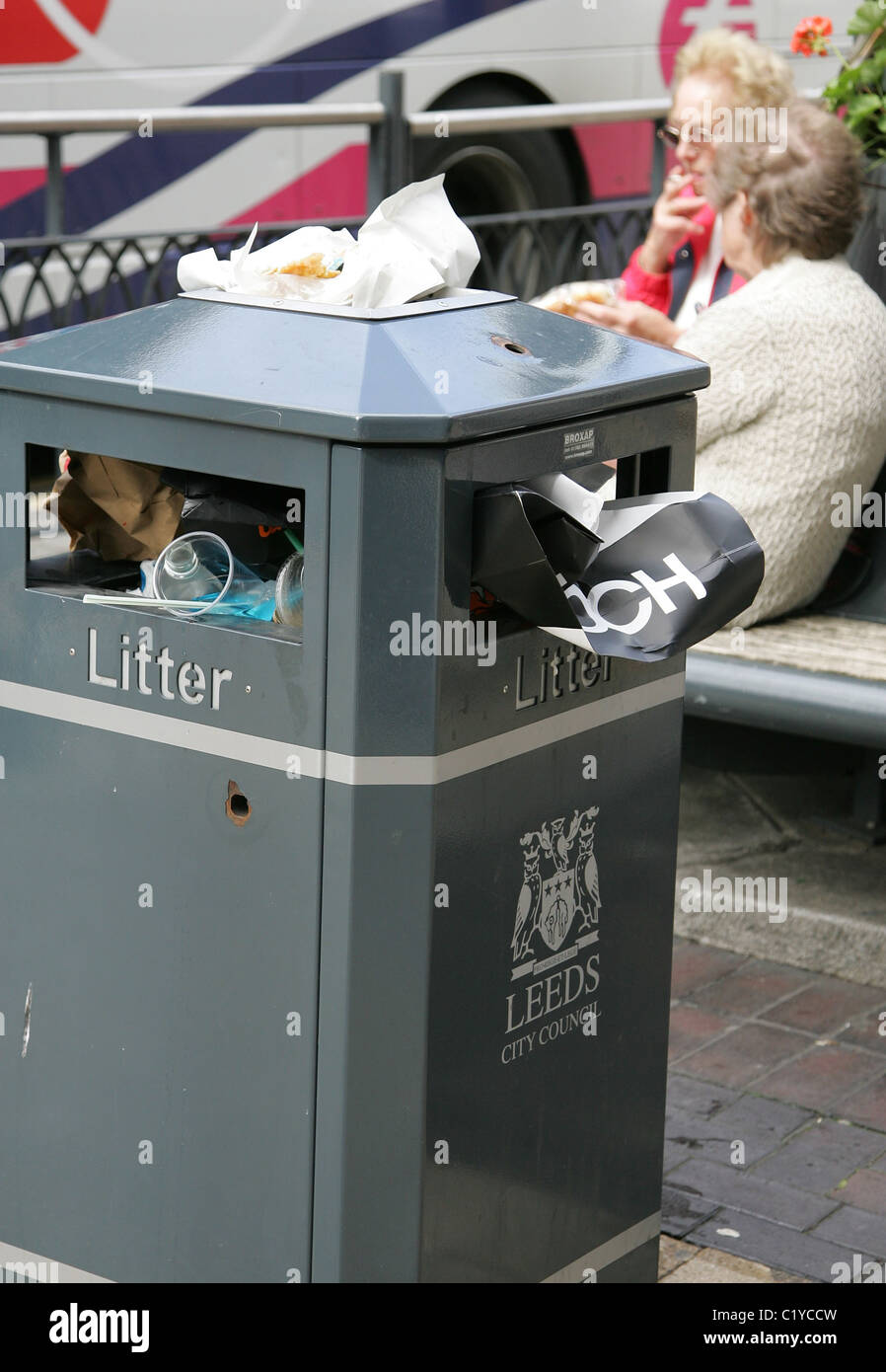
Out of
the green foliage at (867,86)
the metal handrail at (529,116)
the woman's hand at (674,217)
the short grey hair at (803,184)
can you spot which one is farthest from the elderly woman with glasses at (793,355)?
the metal handrail at (529,116)

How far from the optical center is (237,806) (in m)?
2.13

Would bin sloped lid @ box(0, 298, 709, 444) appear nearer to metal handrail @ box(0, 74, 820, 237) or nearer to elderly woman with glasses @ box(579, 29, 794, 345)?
elderly woman with glasses @ box(579, 29, 794, 345)

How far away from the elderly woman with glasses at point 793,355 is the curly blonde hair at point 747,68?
865 millimetres

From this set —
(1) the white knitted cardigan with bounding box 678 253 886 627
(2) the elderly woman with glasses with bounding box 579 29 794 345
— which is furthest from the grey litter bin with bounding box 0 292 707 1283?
(2) the elderly woman with glasses with bounding box 579 29 794 345

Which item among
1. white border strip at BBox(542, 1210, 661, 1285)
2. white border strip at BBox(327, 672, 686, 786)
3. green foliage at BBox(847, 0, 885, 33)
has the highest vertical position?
green foliage at BBox(847, 0, 885, 33)

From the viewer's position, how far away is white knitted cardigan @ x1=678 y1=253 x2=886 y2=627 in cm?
374

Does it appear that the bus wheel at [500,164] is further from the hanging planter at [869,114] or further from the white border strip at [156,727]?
the white border strip at [156,727]

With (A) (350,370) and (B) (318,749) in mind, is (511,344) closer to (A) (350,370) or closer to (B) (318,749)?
(A) (350,370)

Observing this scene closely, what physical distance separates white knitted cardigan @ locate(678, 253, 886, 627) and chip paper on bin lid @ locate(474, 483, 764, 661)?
1577 millimetres

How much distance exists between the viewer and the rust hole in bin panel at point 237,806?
2.12m

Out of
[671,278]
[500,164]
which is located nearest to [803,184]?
[671,278]

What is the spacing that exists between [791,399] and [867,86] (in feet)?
3.00
